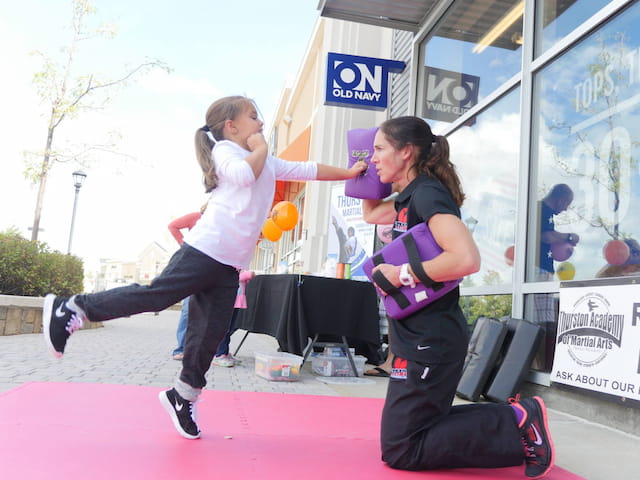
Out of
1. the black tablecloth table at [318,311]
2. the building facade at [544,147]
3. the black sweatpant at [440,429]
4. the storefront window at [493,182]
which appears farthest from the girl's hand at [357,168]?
the storefront window at [493,182]

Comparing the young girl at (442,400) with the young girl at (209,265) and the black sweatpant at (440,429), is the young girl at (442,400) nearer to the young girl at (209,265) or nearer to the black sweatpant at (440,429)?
the black sweatpant at (440,429)

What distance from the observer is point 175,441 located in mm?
2334

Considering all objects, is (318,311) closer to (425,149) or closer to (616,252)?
(616,252)

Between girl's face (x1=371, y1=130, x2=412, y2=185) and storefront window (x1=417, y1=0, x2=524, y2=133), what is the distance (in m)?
3.14

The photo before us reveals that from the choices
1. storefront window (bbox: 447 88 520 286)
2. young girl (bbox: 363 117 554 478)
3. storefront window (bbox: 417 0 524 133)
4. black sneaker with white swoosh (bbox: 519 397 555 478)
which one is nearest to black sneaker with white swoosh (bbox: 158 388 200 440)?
young girl (bbox: 363 117 554 478)

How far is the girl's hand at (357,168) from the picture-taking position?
8.95 feet

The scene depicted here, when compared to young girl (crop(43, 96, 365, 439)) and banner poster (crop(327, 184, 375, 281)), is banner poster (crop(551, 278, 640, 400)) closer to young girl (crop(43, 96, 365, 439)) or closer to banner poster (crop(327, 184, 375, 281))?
young girl (crop(43, 96, 365, 439))

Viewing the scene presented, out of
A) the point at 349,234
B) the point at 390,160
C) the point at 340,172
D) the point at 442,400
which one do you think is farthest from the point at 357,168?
the point at 349,234

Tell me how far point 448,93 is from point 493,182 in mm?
1729

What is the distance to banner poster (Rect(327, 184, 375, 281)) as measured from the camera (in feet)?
27.7

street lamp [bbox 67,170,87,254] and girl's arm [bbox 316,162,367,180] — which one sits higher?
street lamp [bbox 67,170,87,254]

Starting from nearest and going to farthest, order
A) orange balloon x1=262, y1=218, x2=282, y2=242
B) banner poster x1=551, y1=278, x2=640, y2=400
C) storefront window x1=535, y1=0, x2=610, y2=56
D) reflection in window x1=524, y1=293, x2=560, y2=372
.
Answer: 1. banner poster x1=551, y1=278, x2=640, y2=400
2. reflection in window x1=524, y1=293, x2=560, y2=372
3. storefront window x1=535, y1=0, x2=610, y2=56
4. orange balloon x1=262, y1=218, x2=282, y2=242

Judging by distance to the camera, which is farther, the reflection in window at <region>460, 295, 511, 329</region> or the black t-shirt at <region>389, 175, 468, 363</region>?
the reflection in window at <region>460, 295, 511, 329</region>

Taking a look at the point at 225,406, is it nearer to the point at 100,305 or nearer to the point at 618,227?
the point at 100,305
